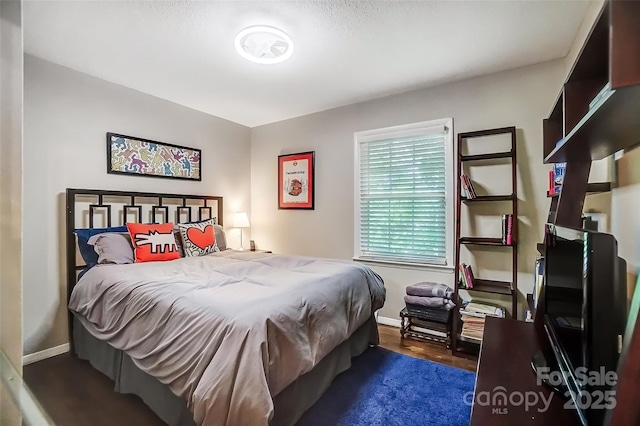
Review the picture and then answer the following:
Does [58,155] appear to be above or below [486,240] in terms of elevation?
above

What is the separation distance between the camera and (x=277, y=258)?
269 cm

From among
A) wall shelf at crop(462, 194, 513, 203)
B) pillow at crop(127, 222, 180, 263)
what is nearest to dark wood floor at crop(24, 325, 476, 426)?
pillow at crop(127, 222, 180, 263)

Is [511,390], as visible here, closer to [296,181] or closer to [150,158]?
[296,181]

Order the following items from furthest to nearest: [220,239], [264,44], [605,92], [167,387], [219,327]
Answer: [220,239] < [264,44] < [167,387] < [219,327] < [605,92]

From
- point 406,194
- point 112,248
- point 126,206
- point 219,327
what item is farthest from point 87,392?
point 406,194

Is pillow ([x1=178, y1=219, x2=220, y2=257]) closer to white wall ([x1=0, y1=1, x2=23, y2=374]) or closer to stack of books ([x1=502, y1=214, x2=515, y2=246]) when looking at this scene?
white wall ([x1=0, y1=1, x2=23, y2=374])

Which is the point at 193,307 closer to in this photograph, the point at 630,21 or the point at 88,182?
the point at 630,21

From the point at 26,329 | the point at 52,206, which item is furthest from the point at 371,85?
the point at 26,329

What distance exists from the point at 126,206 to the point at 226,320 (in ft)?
7.51

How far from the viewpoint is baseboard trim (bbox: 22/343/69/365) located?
7.51 feet

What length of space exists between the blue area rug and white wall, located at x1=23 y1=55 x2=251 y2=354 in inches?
92.7

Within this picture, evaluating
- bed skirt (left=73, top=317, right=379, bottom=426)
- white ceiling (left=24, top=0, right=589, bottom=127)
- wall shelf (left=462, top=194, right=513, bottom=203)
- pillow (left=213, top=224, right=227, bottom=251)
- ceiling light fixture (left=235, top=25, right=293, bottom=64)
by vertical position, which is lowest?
bed skirt (left=73, top=317, right=379, bottom=426)

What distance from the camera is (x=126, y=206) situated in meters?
2.90

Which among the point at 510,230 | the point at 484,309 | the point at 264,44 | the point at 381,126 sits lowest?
the point at 484,309
